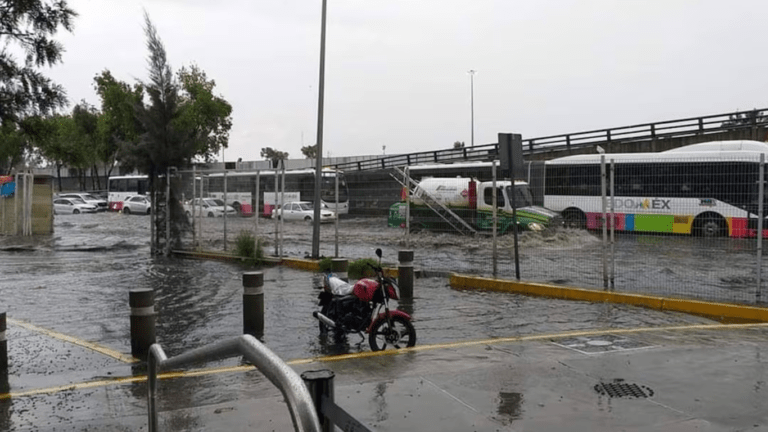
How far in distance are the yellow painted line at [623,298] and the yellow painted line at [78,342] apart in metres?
6.84

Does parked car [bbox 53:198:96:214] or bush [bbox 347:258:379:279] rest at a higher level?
parked car [bbox 53:198:96:214]

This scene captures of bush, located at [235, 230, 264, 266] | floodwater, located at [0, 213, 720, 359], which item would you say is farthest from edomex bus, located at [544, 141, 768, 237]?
bush, located at [235, 230, 264, 266]

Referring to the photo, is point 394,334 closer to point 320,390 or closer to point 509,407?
point 509,407

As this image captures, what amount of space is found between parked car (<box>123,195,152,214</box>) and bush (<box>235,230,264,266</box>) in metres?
37.3

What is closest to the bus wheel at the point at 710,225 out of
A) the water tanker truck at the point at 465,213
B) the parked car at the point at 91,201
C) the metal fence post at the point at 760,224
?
the metal fence post at the point at 760,224

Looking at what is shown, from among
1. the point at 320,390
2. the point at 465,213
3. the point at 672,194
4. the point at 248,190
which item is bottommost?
the point at 320,390

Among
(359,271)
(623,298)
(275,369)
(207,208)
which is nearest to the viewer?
(275,369)

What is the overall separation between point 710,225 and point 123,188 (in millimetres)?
56266

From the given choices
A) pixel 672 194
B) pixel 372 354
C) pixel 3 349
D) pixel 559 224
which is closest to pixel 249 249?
pixel 559 224

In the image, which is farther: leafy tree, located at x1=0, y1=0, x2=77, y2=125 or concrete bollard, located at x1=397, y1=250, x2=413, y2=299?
concrete bollard, located at x1=397, y1=250, x2=413, y2=299

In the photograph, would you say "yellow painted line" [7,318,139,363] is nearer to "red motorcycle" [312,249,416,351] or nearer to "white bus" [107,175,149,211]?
"red motorcycle" [312,249,416,351]

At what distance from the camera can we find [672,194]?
15.4m

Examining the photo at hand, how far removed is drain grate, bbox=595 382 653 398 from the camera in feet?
19.3

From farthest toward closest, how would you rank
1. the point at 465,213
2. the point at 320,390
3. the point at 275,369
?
the point at 465,213 → the point at 320,390 → the point at 275,369
